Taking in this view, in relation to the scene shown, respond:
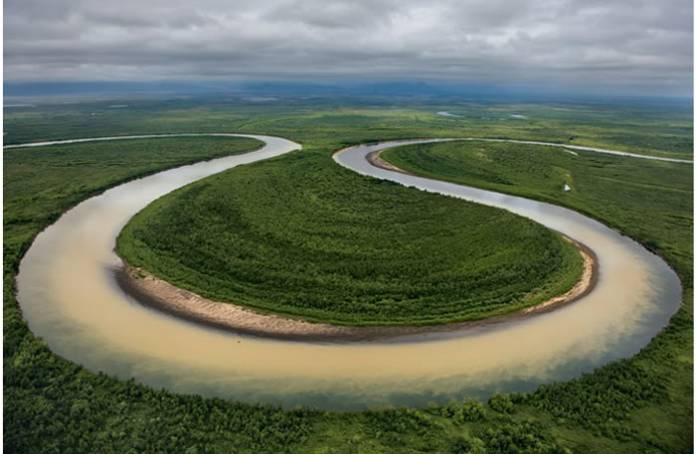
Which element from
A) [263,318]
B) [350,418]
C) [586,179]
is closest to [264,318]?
[263,318]

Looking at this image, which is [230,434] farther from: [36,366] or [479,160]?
[479,160]

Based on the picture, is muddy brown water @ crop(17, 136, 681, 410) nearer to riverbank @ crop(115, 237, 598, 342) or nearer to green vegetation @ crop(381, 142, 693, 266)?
riverbank @ crop(115, 237, 598, 342)

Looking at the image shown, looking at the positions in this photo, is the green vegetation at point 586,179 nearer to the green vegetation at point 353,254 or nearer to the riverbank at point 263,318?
the green vegetation at point 353,254

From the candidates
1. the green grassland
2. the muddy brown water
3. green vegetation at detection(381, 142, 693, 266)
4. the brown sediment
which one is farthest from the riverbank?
green vegetation at detection(381, 142, 693, 266)

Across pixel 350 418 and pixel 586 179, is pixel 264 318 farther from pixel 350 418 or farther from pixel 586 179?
pixel 586 179

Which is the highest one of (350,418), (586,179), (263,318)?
(586,179)

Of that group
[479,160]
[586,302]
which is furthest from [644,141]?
[586,302]
